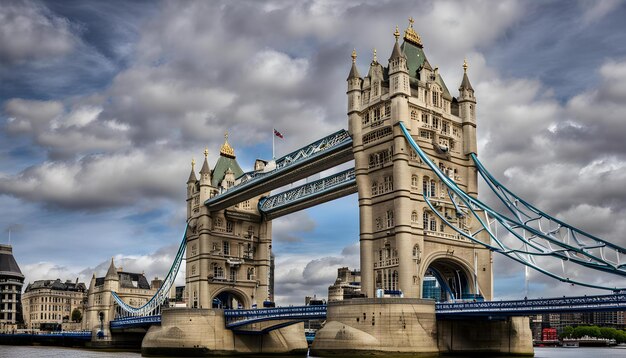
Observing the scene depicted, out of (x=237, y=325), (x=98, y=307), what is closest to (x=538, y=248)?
(x=237, y=325)

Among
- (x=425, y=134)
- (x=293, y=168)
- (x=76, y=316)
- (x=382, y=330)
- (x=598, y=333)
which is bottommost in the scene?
(x=598, y=333)

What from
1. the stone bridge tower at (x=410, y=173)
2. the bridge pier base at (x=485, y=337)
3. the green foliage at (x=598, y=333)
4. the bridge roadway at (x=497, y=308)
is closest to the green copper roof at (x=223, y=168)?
the bridge roadway at (x=497, y=308)

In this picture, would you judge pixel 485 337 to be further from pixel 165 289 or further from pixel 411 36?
pixel 165 289

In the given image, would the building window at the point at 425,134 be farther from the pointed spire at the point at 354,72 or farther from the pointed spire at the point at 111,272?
the pointed spire at the point at 111,272

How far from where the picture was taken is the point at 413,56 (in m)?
71.7

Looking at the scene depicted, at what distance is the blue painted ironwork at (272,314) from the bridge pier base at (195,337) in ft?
4.72

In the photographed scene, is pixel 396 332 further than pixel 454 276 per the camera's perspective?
No

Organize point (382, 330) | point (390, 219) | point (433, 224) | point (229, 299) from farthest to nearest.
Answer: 1. point (229, 299)
2. point (433, 224)
3. point (390, 219)
4. point (382, 330)

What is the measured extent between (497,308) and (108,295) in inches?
3247

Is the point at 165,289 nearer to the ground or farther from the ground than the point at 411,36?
nearer to the ground

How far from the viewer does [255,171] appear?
89312 mm

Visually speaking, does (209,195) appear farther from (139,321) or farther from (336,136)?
(336,136)

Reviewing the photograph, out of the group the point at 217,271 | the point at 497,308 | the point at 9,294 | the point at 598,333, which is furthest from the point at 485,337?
the point at 9,294

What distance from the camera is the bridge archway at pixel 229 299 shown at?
94294 mm
